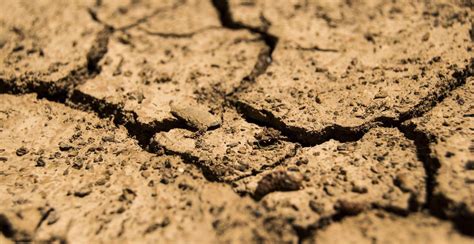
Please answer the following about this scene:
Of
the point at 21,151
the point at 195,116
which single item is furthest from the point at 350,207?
the point at 21,151

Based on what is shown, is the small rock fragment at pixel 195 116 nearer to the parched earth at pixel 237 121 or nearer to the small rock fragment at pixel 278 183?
the parched earth at pixel 237 121

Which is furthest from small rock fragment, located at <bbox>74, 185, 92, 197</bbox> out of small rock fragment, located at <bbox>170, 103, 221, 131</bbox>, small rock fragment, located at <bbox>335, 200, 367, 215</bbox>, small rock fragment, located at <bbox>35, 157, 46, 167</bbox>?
small rock fragment, located at <bbox>335, 200, 367, 215</bbox>

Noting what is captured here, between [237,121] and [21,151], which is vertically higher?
[237,121]

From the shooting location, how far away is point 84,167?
1.53 meters

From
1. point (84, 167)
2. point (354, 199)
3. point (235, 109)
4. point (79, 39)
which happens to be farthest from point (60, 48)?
point (354, 199)

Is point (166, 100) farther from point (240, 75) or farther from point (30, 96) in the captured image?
point (30, 96)

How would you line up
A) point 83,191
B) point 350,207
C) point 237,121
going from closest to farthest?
point 350,207 → point 83,191 → point 237,121

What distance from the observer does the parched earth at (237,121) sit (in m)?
1.30

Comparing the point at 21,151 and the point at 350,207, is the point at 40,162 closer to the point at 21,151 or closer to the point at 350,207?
the point at 21,151

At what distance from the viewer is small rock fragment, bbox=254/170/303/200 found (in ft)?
4.50

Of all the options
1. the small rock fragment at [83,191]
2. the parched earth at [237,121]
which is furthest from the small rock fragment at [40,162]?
the small rock fragment at [83,191]

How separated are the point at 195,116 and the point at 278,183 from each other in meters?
0.47

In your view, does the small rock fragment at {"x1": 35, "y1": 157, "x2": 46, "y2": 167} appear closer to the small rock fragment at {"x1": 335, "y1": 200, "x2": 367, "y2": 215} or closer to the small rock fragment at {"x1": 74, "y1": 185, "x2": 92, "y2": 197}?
the small rock fragment at {"x1": 74, "y1": 185, "x2": 92, "y2": 197}

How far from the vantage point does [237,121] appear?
5.57 feet
